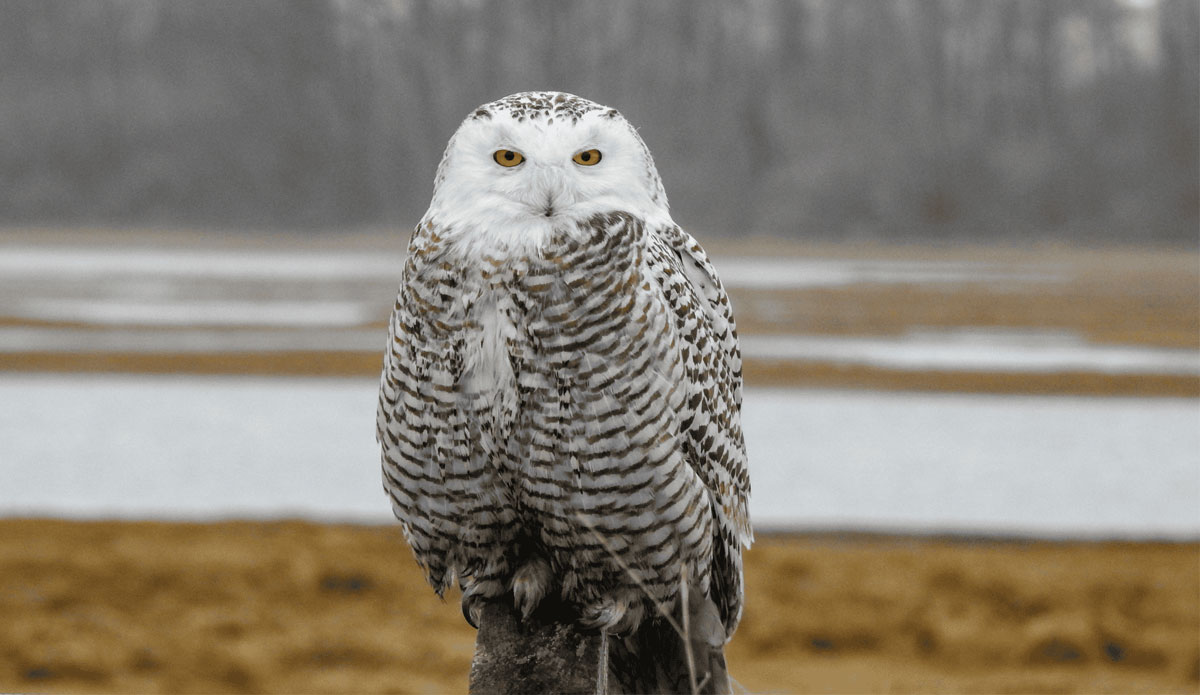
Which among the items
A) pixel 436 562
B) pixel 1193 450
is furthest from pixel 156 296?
pixel 436 562

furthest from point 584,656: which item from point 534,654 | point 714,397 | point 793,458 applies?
point 793,458

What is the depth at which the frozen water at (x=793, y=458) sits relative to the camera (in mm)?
4801

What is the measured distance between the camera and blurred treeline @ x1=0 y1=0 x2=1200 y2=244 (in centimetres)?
1009

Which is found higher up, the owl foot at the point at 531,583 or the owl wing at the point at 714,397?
the owl wing at the point at 714,397

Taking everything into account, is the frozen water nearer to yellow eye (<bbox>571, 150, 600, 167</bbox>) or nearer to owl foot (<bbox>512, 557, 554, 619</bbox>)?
owl foot (<bbox>512, 557, 554, 619</bbox>)

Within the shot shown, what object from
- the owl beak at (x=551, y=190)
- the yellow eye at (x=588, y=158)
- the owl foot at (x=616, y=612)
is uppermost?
the yellow eye at (x=588, y=158)

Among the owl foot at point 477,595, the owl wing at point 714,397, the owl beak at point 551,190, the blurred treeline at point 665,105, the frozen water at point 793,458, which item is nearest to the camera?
the owl beak at point 551,190

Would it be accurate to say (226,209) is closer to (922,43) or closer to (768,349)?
(768,349)

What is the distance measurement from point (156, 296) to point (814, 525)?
11728 millimetres

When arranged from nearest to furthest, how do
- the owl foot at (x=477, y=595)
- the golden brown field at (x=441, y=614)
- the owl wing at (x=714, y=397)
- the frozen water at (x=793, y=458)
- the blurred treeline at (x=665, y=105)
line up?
the owl wing at (x=714, y=397), the owl foot at (x=477, y=595), the golden brown field at (x=441, y=614), the frozen water at (x=793, y=458), the blurred treeline at (x=665, y=105)

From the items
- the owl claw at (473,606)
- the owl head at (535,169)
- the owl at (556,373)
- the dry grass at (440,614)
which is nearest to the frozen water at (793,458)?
the dry grass at (440,614)

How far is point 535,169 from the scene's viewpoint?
1288 millimetres

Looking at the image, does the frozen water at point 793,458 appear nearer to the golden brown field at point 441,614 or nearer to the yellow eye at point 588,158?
the golden brown field at point 441,614

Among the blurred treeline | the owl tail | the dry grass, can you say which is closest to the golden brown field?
the dry grass
